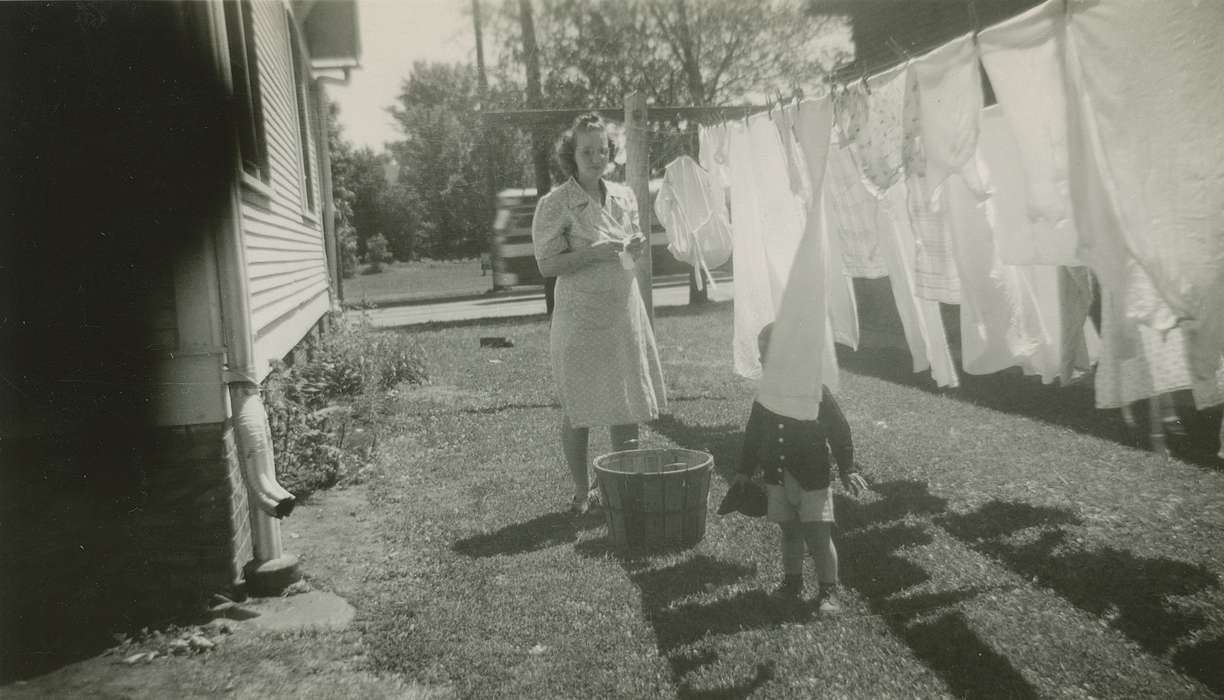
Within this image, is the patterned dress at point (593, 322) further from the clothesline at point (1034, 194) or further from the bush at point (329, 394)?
the bush at point (329, 394)

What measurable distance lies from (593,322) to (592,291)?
0.16 meters

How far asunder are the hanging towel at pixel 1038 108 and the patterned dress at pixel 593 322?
1920mm

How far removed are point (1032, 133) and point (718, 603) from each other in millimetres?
2099

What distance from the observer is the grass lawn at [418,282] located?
83.1 feet

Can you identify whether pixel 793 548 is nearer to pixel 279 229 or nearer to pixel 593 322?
pixel 593 322

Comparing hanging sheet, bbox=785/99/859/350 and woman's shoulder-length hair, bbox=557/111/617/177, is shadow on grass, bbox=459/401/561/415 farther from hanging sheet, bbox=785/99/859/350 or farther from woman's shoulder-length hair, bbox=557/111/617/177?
hanging sheet, bbox=785/99/859/350

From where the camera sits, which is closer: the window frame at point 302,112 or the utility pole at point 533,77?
the window frame at point 302,112

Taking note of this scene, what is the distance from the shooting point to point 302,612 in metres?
3.60

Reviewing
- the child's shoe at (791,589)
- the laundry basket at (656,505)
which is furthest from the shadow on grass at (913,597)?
the laundry basket at (656,505)

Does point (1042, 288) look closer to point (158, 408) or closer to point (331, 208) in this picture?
point (158, 408)

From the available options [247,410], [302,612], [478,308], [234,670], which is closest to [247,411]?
[247,410]

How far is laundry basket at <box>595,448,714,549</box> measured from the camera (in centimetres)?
396

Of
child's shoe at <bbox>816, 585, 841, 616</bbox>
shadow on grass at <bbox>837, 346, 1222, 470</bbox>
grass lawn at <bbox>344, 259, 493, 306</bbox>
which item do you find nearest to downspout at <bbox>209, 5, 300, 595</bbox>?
child's shoe at <bbox>816, 585, 841, 616</bbox>

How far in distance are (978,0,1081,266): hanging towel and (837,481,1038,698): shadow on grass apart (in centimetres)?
138
